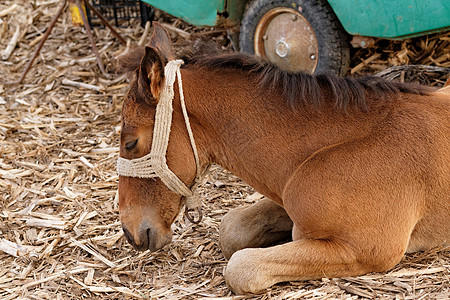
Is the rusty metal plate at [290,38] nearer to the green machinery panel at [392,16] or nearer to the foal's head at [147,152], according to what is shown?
the green machinery panel at [392,16]

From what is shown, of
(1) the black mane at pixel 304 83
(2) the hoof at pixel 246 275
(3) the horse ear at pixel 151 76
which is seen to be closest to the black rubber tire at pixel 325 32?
(1) the black mane at pixel 304 83

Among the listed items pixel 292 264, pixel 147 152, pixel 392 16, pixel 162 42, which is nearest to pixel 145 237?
pixel 147 152

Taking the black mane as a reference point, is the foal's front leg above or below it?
below

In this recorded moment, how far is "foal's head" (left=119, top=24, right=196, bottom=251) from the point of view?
304cm

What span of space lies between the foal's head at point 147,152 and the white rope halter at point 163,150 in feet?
0.10

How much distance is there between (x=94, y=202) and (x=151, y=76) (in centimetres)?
191

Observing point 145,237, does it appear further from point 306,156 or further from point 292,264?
point 306,156

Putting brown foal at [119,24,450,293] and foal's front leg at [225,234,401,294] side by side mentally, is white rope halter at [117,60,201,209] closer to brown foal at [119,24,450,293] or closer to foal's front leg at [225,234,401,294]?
brown foal at [119,24,450,293]

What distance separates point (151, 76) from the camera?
9.66ft

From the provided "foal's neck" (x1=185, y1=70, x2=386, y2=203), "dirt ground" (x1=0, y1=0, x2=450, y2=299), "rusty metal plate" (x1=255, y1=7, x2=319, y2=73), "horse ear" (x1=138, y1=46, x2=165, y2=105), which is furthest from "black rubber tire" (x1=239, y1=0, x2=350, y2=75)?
"horse ear" (x1=138, y1=46, x2=165, y2=105)

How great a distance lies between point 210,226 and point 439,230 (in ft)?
5.43

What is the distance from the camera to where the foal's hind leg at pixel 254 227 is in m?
3.55

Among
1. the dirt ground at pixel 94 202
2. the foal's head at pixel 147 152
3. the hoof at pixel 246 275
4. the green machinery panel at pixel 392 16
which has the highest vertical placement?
the green machinery panel at pixel 392 16

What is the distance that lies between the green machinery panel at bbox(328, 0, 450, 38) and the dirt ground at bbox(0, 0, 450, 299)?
0.42 metres
